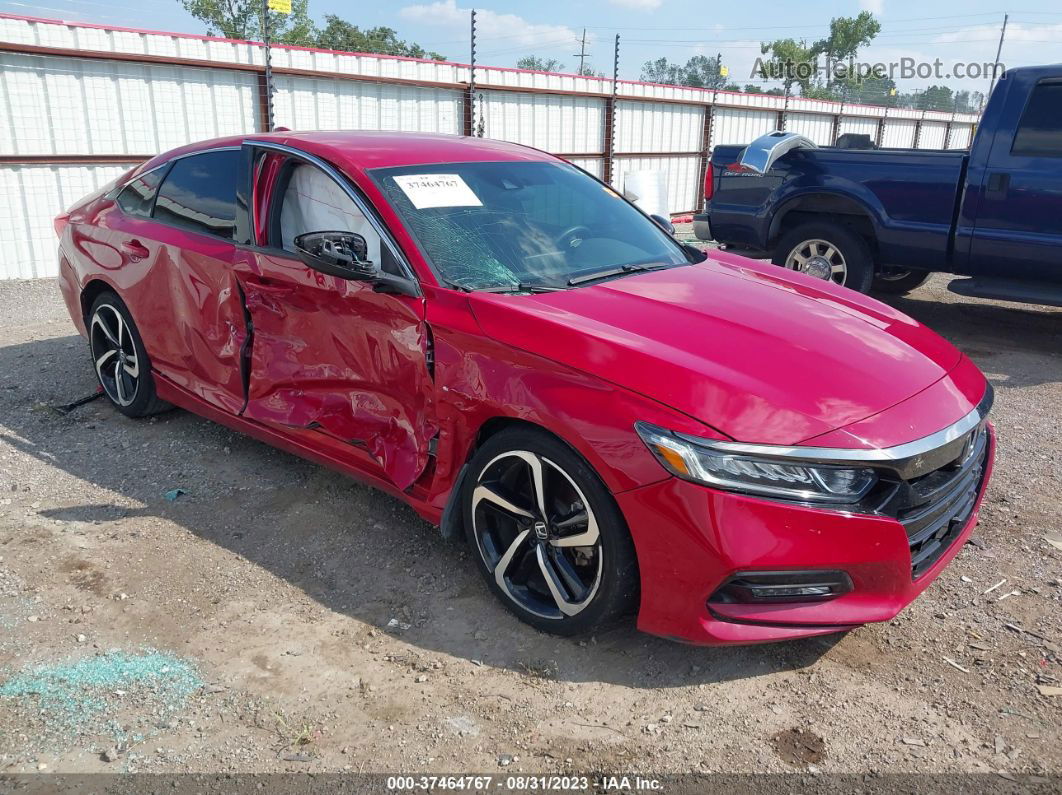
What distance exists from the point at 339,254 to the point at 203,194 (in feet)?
4.94

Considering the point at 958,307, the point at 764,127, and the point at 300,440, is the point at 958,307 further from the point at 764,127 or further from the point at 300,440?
the point at 764,127

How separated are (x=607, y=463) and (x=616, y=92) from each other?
46.4 feet

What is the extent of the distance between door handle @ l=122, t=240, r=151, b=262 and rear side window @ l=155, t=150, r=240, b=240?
0.18 meters

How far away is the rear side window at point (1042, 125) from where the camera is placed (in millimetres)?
6449

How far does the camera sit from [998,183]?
21.8ft

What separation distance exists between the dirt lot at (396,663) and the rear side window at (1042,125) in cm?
348

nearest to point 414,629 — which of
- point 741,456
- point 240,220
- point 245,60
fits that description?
point 741,456

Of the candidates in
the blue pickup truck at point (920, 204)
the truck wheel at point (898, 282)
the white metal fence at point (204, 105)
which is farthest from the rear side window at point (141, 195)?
the truck wheel at point (898, 282)

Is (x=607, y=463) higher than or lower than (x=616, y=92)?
lower

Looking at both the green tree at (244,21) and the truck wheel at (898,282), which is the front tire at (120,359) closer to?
the truck wheel at (898,282)

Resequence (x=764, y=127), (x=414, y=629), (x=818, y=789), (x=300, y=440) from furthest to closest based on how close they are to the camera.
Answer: (x=764, y=127) → (x=300, y=440) → (x=414, y=629) → (x=818, y=789)

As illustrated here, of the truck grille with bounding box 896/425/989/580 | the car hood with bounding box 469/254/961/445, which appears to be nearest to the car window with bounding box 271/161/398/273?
the car hood with bounding box 469/254/961/445

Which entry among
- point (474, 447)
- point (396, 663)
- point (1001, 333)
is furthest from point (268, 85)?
point (396, 663)

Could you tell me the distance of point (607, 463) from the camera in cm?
266
